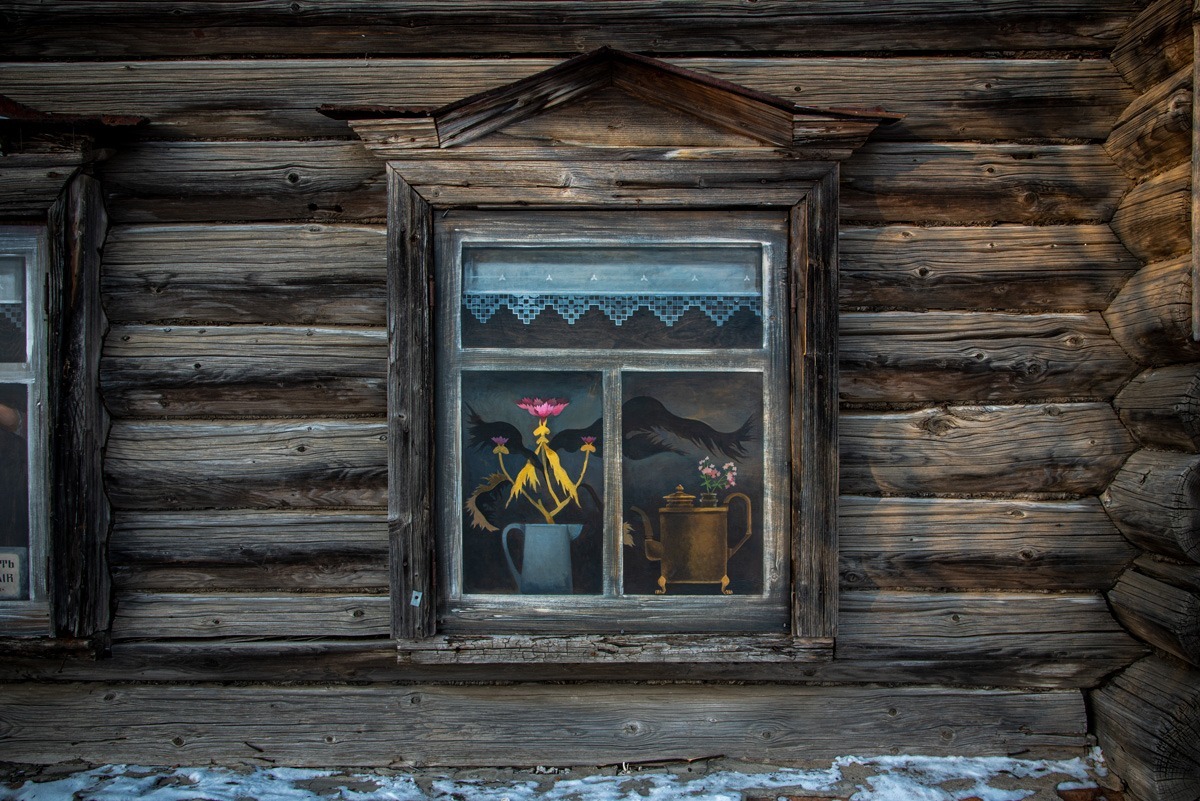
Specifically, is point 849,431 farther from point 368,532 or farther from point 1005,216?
point 368,532

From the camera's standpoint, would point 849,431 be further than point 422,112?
Yes

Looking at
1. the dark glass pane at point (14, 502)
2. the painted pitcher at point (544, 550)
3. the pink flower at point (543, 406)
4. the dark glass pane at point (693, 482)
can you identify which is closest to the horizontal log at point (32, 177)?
the dark glass pane at point (14, 502)

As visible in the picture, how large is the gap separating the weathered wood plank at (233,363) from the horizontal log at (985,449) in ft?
5.11

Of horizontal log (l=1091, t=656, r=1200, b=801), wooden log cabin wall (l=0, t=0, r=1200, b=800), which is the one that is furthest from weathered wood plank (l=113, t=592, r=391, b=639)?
horizontal log (l=1091, t=656, r=1200, b=801)

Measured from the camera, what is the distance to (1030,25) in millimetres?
2316

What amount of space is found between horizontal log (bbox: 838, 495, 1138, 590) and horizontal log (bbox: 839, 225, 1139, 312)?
0.65m

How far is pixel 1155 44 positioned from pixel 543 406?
2136mm

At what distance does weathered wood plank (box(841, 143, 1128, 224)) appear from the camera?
7.63 feet

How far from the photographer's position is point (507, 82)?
233 cm

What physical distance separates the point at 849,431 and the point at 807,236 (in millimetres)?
634

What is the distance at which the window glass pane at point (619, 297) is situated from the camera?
2273 mm

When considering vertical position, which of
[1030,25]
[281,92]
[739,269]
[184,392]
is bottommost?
[184,392]

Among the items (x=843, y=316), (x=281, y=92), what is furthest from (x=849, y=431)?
(x=281, y=92)

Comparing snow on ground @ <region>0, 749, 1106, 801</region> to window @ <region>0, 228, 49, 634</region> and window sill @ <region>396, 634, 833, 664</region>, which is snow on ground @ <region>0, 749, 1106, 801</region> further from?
window @ <region>0, 228, 49, 634</region>
